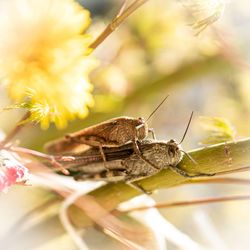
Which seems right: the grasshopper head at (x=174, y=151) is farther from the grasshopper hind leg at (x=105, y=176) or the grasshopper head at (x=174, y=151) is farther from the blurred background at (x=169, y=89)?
the blurred background at (x=169, y=89)

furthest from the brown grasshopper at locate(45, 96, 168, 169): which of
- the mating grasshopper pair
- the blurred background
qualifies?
the blurred background

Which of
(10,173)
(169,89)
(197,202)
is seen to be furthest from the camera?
(169,89)

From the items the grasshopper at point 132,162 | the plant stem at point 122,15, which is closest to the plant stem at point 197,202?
the grasshopper at point 132,162

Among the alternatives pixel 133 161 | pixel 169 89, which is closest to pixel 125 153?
pixel 133 161

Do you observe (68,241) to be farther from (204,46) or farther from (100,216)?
(204,46)

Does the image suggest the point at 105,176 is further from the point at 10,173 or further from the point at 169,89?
the point at 169,89
